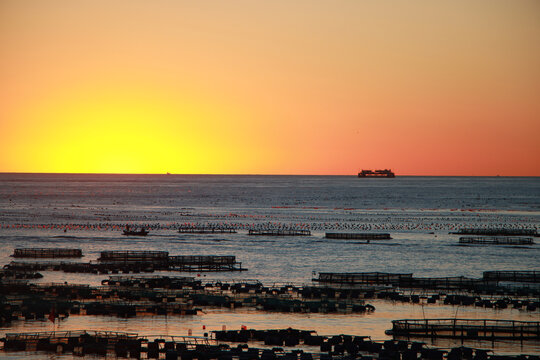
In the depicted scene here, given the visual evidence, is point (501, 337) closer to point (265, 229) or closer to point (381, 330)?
point (381, 330)

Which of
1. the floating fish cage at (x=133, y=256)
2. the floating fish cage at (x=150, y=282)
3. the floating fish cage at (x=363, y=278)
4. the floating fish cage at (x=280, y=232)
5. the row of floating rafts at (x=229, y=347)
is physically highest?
the floating fish cage at (x=280, y=232)

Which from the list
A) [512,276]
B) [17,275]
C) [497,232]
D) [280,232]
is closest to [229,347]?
[17,275]

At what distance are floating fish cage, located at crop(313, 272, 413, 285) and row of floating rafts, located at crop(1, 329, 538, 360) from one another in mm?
24714

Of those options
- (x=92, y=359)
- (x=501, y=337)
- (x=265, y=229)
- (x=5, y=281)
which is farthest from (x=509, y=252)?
(x=92, y=359)

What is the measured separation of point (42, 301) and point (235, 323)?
15.5 m

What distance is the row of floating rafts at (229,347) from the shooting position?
135 ft

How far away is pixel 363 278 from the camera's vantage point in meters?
71.8

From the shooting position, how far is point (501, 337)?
48.5 meters

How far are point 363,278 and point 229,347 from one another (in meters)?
30.3

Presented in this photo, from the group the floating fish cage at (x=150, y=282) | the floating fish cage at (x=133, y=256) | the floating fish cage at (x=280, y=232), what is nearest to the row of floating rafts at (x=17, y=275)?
the floating fish cage at (x=150, y=282)

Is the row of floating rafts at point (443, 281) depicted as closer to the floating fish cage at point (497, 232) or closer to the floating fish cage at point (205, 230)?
the floating fish cage at point (497, 232)

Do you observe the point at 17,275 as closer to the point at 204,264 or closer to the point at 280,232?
the point at 204,264

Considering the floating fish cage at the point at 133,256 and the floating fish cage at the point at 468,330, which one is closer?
the floating fish cage at the point at 468,330

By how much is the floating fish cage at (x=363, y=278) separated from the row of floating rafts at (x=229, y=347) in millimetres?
24714
